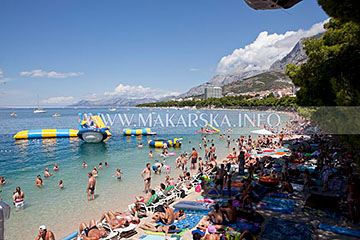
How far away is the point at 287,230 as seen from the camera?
5531 mm

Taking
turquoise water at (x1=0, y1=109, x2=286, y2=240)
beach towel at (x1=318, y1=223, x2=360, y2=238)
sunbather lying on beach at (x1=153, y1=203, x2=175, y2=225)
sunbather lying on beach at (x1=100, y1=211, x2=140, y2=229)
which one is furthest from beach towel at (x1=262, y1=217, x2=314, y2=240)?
turquoise water at (x1=0, y1=109, x2=286, y2=240)

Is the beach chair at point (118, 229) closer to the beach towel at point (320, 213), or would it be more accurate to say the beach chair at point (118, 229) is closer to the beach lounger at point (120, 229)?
the beach lounger at point (120, 229)

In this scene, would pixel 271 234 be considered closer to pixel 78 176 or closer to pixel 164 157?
pixel 78 176

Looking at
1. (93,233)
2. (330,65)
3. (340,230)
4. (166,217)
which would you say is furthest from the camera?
(330,65)

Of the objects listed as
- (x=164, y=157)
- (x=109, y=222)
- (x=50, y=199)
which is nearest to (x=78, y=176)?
(x=50, y=199)

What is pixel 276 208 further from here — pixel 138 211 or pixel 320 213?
pixel 138 211

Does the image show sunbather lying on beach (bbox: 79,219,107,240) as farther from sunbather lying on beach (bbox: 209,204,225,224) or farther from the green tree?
the green tree

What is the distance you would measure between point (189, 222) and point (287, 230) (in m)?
2.38

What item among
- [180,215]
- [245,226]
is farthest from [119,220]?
[245,226]

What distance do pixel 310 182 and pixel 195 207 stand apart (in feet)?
14.5

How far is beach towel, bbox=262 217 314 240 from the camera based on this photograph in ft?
17.3

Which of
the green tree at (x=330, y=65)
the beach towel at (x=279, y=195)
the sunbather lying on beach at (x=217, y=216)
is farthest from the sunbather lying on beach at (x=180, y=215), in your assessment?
the green tree at (x=330, y=65)

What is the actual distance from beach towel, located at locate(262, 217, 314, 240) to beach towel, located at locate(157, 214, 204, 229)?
1.71 metres

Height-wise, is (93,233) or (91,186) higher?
(93,233)
